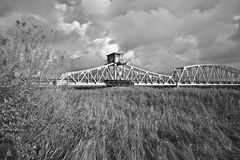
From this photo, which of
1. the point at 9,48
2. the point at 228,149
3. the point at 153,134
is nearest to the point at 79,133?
the point at 153,134

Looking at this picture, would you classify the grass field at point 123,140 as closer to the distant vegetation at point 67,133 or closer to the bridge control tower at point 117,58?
the distant vegetation at point 67,133

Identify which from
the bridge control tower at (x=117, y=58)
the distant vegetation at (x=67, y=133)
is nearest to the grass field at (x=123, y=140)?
the distant vegetation at (x=67, y=133)

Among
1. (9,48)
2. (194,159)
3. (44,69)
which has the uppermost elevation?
(9,48)

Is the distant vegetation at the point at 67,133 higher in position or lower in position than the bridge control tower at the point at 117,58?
lower

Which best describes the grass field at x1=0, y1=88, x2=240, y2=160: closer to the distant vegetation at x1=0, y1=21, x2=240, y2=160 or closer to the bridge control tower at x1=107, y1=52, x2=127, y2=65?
the distant vegetation at x1=0, y1=21, x2=240, y2=160

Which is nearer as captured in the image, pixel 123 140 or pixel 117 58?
pixel 123 140

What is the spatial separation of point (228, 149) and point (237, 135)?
0.49 m

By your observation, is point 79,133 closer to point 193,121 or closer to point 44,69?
point 44,69

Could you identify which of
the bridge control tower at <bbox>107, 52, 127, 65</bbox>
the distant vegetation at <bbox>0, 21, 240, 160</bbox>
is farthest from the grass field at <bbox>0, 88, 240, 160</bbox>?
the bridge control tower at <bbox>107, 52, 127, 65</bbox>

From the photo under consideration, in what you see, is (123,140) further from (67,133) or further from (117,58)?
(117,58)

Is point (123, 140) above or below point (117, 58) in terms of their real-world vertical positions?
below

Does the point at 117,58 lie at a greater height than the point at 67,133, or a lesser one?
greater

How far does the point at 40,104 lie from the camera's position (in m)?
2.44

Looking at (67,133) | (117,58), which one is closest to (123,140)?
(67,133)
